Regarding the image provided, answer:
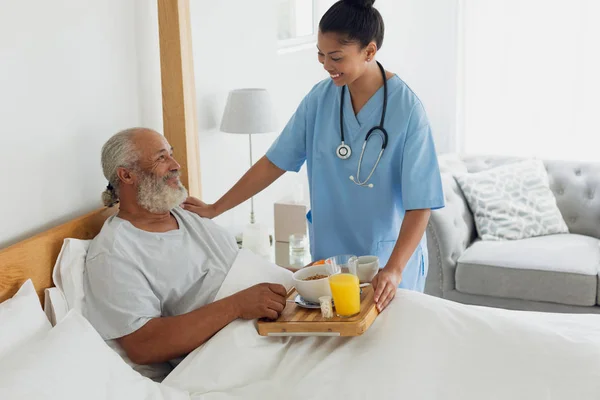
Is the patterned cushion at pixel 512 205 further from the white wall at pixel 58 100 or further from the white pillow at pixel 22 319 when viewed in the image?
the white pillow at pixel 22 319

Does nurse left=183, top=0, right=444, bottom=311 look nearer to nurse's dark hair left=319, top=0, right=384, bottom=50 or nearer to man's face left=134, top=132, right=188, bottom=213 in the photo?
nurse's dark hair left=319, top=0, right=384, bottom=50

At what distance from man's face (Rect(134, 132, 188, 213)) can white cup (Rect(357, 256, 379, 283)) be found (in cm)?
54

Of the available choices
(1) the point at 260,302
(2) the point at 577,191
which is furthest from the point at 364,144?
(2) the point at 577,191

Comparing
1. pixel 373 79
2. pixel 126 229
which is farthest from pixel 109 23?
pixel 373 79

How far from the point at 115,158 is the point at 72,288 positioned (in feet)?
1.26

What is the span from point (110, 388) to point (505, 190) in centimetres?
240

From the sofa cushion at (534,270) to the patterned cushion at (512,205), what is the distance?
72mm

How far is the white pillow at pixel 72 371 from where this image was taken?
4.45 ft

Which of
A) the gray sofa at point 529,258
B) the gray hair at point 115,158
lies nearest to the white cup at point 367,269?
the gray hair at point 115,158

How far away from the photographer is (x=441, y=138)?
448 cm

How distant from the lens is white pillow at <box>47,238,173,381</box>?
5.83 feet

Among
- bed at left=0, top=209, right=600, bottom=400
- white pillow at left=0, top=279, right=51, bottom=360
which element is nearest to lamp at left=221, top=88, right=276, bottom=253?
bed at left=0, top=209, right=600, bottom=400

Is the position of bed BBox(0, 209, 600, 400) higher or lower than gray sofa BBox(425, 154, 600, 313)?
higher

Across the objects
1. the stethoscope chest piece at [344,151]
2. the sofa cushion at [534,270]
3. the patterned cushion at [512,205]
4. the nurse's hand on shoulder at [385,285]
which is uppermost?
the stethoscope chest piece at [344,151]
